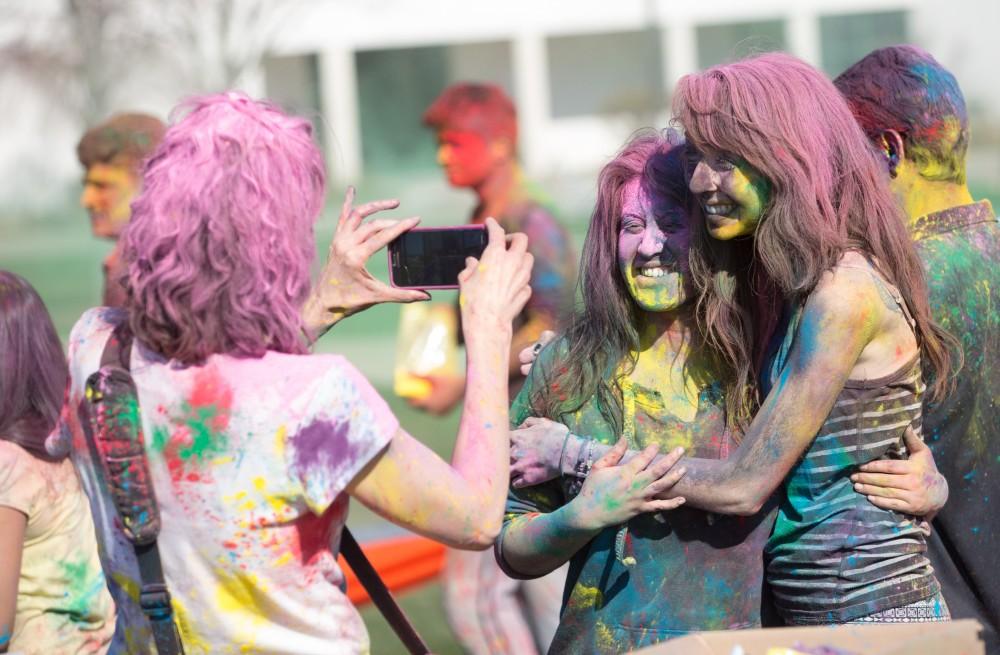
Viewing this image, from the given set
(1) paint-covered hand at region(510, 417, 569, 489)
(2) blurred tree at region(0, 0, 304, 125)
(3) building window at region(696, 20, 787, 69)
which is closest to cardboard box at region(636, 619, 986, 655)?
(1) paint-covered hand at region(510, 417, 569, 489)

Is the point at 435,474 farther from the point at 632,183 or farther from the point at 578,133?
the point at 578,133

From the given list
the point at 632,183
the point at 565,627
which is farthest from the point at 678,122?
the point at 565,627

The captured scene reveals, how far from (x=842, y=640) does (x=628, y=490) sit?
1.55 ft

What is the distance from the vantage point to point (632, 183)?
2.58 meters

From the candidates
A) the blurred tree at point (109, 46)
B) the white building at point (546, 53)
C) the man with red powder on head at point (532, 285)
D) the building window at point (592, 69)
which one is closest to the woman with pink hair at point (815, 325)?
the man with red powder on head at point (532, 285)

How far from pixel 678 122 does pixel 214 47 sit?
12.1 meters

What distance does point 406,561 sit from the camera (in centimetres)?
563

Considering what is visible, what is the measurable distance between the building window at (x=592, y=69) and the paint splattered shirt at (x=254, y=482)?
59.5 ft

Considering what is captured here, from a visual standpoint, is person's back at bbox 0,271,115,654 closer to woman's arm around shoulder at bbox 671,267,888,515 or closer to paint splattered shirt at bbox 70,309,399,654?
paint splattered shirt at bbox 70,309,399,654

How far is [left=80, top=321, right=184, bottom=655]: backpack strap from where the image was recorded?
1994 mm

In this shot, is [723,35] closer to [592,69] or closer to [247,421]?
[592,69]

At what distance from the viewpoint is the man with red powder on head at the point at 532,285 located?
4.40m

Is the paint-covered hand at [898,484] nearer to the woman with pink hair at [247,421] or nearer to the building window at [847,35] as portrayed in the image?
the woman with pink hair at [247,421]

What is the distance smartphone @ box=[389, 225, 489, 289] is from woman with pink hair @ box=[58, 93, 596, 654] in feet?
1.38
